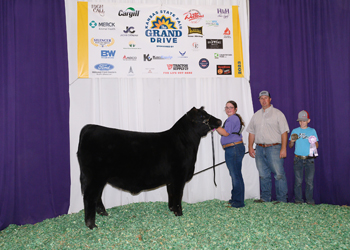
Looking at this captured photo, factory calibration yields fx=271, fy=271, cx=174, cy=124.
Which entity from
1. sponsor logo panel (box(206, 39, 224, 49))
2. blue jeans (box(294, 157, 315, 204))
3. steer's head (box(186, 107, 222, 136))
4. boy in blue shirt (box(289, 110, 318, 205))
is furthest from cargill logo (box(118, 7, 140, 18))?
blue jeans (box(294, 157, 315, 204))

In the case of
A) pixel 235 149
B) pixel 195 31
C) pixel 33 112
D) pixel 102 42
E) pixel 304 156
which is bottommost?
pixel 304 156

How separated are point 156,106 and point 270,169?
2.30 meters

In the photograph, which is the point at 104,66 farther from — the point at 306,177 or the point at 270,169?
the point at 306,177

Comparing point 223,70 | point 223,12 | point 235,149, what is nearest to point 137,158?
point 235,149

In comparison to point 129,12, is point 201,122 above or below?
below

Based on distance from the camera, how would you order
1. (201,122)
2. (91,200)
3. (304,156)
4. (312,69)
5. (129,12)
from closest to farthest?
(91,200) < (201,122) < (304,156) < (129,12) < (312,69)

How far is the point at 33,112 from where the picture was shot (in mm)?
4520

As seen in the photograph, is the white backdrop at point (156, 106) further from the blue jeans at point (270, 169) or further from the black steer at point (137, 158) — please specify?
the black steer at point (137, 158)

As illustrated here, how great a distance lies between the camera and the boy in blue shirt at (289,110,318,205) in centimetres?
463

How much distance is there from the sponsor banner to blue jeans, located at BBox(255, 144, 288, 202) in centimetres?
154

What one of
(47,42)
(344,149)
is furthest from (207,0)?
(344,149)

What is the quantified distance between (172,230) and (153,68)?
2.88m

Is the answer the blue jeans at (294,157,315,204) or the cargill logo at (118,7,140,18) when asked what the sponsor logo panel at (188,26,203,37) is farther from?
the blue jeans at (294,157,315,204)

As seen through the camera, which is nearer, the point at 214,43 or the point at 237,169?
the point at 237,169
